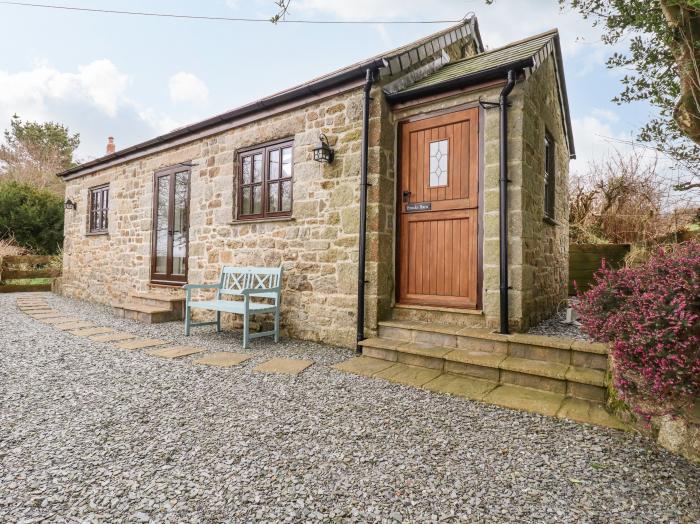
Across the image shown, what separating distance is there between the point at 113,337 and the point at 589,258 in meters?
8.88

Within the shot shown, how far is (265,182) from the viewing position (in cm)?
573

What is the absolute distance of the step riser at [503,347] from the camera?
326cm

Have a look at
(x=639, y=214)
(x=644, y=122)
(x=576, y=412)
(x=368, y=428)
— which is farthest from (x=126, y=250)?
(x=639, y=214)

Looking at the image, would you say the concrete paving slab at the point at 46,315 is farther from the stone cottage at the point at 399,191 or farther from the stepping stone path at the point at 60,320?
the stone cottage at the point at 399,191

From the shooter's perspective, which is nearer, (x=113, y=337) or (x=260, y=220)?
(x=113, y=337)

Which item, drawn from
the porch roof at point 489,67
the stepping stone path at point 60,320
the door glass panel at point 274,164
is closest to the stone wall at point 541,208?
the porch roof at point 489,67

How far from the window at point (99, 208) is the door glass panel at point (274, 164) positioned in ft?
18.4

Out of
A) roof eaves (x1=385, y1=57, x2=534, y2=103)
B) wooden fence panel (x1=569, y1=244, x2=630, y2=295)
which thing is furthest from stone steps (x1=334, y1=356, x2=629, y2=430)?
wooden fence panel (x1=569, y1=244, x2=630, y2=295)

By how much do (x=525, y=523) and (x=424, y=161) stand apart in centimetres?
398

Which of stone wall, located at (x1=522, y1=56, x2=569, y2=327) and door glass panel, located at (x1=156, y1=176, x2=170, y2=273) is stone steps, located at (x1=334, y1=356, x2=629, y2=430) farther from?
door glass panel, located at (x1=156, y1=176, x2=170, y2=273)

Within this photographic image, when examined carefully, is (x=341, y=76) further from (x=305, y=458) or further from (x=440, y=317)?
(x=305, y=458)

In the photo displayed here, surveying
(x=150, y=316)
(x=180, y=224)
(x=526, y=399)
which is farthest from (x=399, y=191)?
(x=150, y=316)

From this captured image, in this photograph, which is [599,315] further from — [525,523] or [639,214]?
[639,214]

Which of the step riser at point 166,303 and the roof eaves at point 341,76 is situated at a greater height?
the roof eaves at point 341,76
